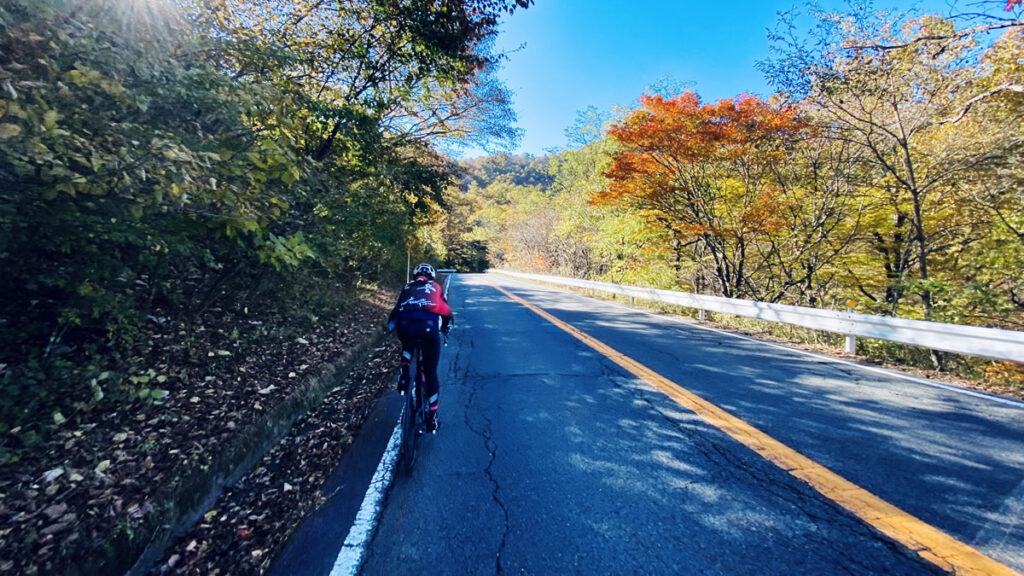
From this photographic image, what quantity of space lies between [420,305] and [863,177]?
12.5 meters

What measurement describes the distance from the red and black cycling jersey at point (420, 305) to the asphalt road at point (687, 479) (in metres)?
1.07

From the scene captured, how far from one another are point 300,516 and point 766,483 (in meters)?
2.94

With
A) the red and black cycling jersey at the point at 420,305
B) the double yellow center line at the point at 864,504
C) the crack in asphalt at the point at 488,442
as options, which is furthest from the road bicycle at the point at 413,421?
the double yellow center line at the point at 864,504

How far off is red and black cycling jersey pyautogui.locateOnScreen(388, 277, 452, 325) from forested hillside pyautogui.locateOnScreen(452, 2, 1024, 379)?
656cm

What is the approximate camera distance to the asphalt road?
6.28 feet

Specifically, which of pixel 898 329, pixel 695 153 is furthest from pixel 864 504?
pixel 695 153

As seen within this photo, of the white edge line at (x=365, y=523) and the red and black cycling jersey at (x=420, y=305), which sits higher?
the red and black cycling jersey at (x=420, y=305)

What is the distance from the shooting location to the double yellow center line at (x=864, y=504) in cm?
179

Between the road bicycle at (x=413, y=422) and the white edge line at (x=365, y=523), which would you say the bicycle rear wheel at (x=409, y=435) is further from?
the white edge line at (x=365, y=523)

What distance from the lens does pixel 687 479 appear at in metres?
2.53

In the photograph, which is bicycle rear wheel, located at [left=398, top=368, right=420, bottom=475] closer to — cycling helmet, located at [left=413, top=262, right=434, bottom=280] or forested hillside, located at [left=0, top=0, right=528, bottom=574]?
cycling helmet, located at [left=413, top=262, right=434, bottom=280]

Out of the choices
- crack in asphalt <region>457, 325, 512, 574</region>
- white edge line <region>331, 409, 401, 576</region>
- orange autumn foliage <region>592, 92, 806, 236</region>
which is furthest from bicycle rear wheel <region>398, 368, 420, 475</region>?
orange autumn foliage <region>592, 92, 806, 236</region>

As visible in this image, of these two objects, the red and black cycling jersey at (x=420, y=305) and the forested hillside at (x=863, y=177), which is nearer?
the red and black cycling jersey at (x=420, y=305)

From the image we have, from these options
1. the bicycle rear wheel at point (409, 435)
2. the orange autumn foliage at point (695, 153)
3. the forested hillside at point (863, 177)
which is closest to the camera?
the bicycle rear wheel at point (409, 435)
